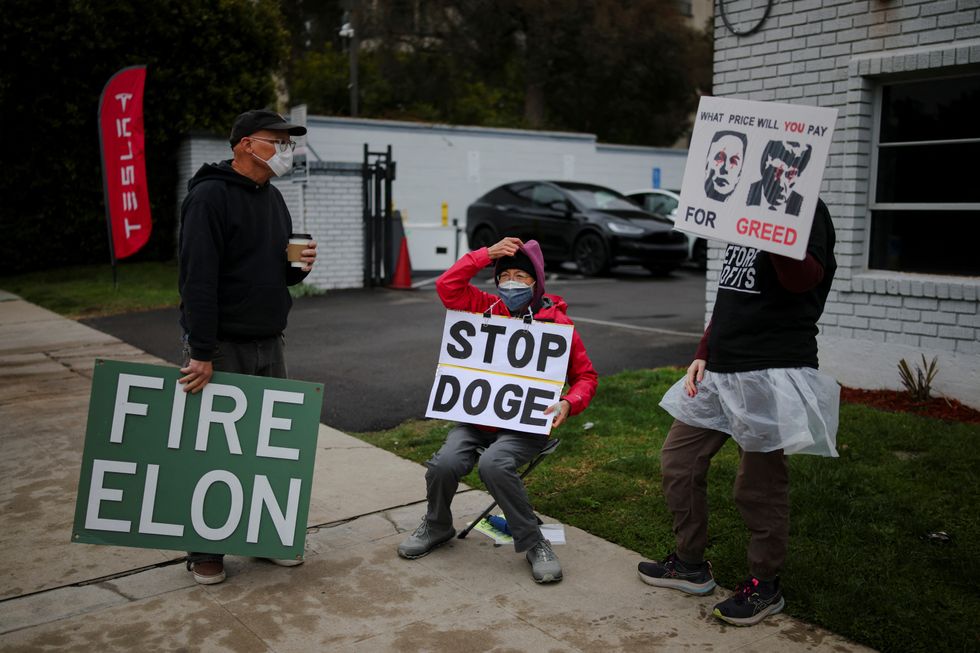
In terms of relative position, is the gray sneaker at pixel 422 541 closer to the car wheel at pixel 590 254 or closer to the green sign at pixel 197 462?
the green sign at pixel 197 462

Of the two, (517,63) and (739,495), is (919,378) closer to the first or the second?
(739,495)

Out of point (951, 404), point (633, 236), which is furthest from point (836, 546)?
point (633, 236)

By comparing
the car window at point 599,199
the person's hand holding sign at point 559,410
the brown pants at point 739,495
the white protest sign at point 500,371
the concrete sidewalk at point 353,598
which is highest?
the car window at point 599,199

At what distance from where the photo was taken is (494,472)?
386cm

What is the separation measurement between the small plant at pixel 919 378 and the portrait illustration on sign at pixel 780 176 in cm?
380

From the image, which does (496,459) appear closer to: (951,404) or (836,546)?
(836,546)

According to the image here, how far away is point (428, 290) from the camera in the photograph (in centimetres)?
1393

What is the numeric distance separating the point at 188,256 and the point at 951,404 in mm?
5230

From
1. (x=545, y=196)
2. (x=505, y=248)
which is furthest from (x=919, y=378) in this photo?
(x=545, y=196)

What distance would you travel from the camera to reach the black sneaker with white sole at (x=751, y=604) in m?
3.46

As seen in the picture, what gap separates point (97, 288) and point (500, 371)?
38.6 feet

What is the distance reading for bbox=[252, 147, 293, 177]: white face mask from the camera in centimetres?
392

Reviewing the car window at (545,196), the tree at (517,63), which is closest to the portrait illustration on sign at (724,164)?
the car window at (545,196)

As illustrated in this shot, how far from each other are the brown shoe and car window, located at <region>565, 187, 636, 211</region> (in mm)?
12814
